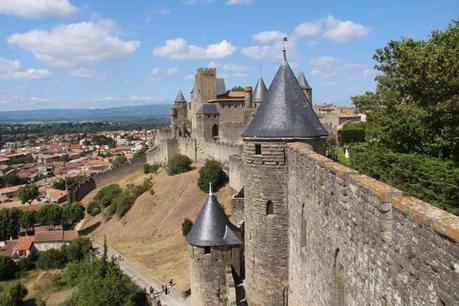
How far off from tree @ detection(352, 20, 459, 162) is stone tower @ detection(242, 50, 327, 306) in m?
6.64

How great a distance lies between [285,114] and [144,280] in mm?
23466

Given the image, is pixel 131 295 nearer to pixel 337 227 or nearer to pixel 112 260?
pixel 112 260

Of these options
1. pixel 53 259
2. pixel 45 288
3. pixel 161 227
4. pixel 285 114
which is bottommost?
pixel 45 288

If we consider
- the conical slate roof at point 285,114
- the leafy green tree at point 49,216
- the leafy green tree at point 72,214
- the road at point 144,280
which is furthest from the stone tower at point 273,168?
the leafy green tree at point 49,216

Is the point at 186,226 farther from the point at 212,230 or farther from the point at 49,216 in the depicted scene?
the point at 49,216

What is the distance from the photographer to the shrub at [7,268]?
150ft

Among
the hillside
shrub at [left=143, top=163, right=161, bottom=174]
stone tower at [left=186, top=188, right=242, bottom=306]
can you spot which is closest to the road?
the hillside

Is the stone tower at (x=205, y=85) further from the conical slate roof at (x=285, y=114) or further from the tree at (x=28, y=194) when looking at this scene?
the conical slate roof at (x=285, y=114)

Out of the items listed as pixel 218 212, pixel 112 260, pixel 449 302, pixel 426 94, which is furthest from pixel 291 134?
pixel 112 260

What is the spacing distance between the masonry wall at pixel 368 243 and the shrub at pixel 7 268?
148 feet

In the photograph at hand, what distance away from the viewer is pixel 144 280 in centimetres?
3138

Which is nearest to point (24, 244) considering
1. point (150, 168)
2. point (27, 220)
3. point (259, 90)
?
point (27, 220)

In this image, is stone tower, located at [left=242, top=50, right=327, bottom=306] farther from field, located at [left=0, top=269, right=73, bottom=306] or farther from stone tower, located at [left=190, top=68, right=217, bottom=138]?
stone tower, located at [left=190, top=68, right=217, bottom=138]

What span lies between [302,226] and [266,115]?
3.70 metres
